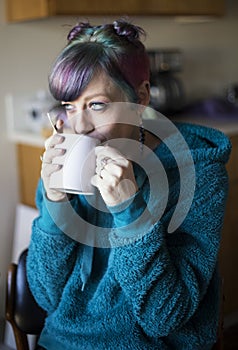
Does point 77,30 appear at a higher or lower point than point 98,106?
higher

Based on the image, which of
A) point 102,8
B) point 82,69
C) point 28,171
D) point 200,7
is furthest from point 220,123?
point 82,69

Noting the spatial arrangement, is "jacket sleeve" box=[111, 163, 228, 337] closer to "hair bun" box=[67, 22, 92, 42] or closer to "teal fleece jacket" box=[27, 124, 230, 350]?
"teal fleece jacket" box=[27, 124, 230, 350]

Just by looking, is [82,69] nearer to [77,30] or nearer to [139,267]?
[77,30]

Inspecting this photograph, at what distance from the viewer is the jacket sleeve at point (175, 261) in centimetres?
98

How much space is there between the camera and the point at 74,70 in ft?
3.33

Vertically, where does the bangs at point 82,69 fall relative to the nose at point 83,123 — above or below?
above

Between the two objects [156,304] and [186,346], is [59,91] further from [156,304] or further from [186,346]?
[186,346]

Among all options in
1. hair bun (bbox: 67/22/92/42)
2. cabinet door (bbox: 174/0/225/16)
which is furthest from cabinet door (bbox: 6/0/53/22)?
hair bun (bbox: 67/22/92/42)

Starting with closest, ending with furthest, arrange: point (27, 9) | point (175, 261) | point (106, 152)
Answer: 1. point (106, 152)
2. point (175, 261)
3. point (27, 9)

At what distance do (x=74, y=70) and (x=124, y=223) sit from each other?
30cm

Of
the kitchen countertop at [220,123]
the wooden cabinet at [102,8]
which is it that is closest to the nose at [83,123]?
the wooden cabinet at [102,8]

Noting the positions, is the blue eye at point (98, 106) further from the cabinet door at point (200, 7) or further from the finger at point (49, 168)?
the cabinet door at point (200, 7)

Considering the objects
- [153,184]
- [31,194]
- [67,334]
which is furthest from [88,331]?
[31,194]

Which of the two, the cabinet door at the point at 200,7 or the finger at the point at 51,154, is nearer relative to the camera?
the finger at the point at 51,154
